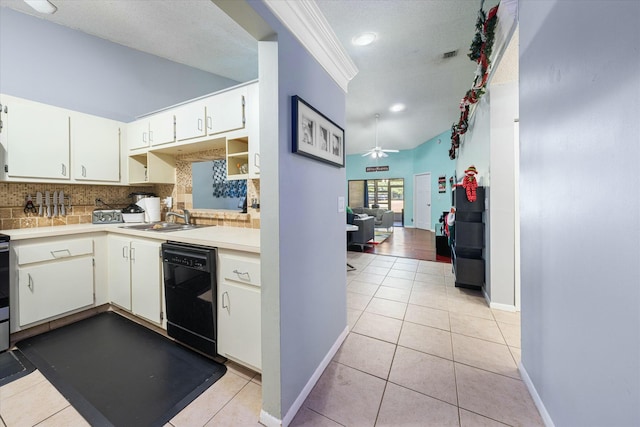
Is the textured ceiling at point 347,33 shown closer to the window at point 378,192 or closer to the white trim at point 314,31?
the white trim at point 314,31

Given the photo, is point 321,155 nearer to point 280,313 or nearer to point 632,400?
point 280,313

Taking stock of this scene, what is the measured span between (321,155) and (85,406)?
1.96m

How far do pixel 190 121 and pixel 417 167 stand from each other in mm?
8285

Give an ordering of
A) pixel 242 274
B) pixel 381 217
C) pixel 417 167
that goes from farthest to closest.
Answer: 1. pixel 417 167
2. pixel 381 217
3. pixel 242 274

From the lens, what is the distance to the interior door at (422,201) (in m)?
8.45

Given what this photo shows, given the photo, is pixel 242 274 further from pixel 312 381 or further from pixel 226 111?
pixel 226 111

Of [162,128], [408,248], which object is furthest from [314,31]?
[408,248]

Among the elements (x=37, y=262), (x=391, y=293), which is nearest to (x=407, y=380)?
(x=391, y=293)

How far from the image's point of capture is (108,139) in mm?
2689

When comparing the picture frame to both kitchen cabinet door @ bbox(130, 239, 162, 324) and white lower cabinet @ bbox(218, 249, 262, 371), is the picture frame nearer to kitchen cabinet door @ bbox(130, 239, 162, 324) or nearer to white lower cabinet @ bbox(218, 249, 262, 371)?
white lower cabinet @ bbox(218, 249, 262, 371)

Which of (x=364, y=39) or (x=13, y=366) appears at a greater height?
(x=364, y=39)

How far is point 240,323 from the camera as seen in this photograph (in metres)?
1.52

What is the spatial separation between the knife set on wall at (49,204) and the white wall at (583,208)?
13.2 feet

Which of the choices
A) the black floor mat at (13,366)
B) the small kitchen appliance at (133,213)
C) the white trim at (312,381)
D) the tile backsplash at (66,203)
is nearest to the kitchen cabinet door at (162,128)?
the small kitchen appliance at (133,213)
